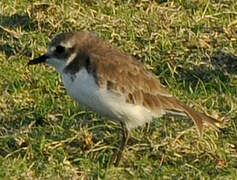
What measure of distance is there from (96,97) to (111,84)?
0.61ft

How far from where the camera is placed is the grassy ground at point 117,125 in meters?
6.78

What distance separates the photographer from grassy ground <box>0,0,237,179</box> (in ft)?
22.2

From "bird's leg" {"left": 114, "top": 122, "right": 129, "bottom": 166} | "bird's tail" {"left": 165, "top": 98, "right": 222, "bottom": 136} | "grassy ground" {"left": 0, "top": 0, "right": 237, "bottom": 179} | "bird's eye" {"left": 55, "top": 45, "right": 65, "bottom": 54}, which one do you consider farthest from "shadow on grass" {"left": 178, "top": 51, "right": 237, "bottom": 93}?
"bird's eye" {"left": 55, "top": 45, "right": 65, "bottom": 54}

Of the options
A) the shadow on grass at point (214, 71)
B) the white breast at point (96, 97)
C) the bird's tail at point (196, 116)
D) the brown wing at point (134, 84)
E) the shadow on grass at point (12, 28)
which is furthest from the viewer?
the shadow on grass at point (12, 28)

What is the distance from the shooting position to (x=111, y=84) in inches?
258

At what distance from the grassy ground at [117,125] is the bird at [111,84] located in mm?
257

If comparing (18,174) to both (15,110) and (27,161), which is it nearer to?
(27,161)

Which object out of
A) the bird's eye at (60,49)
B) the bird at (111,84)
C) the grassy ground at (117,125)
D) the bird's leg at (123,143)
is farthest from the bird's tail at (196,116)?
the bird's eye at (60,49)

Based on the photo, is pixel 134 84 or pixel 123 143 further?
pixel 123 143

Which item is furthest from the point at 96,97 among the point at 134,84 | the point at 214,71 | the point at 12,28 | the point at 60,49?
the point at 12,28

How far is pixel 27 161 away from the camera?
6.75 m

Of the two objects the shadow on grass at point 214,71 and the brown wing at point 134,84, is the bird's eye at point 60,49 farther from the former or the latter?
the shadow on grass at point 214,71

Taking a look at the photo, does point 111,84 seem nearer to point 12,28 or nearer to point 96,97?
point 96,97

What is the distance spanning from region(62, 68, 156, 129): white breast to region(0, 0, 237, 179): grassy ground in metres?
0.45
